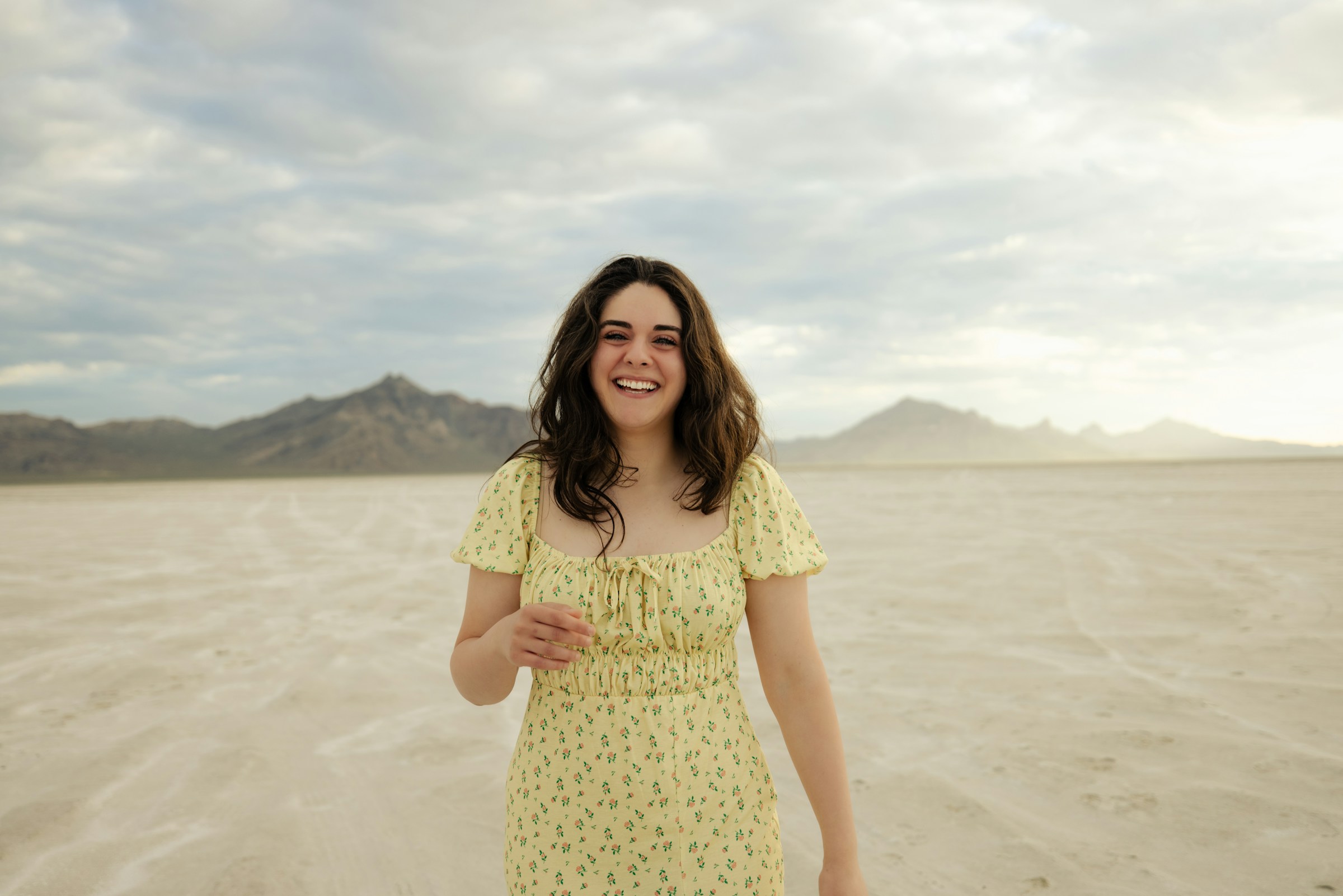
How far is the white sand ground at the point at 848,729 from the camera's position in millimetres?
2990

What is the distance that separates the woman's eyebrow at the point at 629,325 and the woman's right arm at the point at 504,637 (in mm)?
573

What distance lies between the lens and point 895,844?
312 cm

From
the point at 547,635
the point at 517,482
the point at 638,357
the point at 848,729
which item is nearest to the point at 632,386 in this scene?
the point at 638,357

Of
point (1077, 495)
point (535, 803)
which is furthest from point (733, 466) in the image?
point (1077, 495)

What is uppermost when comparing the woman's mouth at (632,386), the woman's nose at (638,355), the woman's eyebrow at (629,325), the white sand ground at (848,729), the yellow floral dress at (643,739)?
the woman's eyebrow at (629,325)

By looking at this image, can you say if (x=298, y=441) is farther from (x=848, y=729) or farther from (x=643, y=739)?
(x=643, y=739)

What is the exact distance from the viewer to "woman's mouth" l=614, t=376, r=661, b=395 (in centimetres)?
174

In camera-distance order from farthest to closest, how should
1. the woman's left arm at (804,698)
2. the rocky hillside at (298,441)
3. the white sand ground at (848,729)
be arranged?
the rocky hillside at (298,441) → the white sand ground at (848,729) → the woman's left arm at (804,698)

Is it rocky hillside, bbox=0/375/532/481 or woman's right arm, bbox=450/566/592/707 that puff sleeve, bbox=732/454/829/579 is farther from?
rocky hillside, bbox=0/375/532/481

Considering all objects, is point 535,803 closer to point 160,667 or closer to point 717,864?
point 717,864

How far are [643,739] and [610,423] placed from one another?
67 centimetres

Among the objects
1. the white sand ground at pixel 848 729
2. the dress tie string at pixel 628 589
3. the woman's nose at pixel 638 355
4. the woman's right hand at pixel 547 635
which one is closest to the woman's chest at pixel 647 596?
the dress tie string at pixel 628 589

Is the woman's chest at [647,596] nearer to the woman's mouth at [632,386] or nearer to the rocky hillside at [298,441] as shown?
the woman's mouth at [632,386]

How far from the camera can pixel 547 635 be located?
1476 mm
